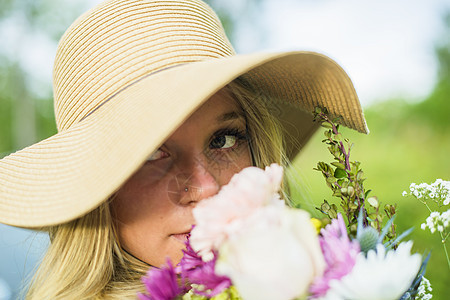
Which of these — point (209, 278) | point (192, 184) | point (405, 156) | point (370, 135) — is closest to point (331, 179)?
point (192, 184)

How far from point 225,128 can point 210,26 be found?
13.4 inches

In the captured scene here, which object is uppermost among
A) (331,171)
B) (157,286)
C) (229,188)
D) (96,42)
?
(96,42)

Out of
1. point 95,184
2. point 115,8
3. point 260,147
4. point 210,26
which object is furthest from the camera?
point 260,147

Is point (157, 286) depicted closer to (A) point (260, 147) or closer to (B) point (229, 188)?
(B) point (229, 188)

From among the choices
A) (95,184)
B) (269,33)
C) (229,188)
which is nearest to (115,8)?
(95,184)

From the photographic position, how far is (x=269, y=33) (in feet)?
41.4

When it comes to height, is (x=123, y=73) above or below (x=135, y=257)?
above

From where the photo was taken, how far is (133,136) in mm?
882

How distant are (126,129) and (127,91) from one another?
17 cm

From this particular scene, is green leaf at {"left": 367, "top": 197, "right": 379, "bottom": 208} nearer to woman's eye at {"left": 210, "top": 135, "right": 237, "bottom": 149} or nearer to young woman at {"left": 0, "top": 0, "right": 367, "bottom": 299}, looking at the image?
young woman at {"left": 0, "top": 0, "right": 367, "bottom": 299}

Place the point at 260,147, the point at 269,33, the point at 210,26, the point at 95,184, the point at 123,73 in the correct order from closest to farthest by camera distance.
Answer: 1. the point at 95,184
2. the point at 123,73
3. the point at 210,26
4. the point at 260,147
5. the point at 269,33

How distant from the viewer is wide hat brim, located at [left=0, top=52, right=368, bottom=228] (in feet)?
2.81

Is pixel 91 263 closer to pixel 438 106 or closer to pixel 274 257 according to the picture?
pixel 274 257

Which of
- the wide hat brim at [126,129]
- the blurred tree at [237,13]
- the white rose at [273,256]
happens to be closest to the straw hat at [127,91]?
the wide hat brim at [126,129]
